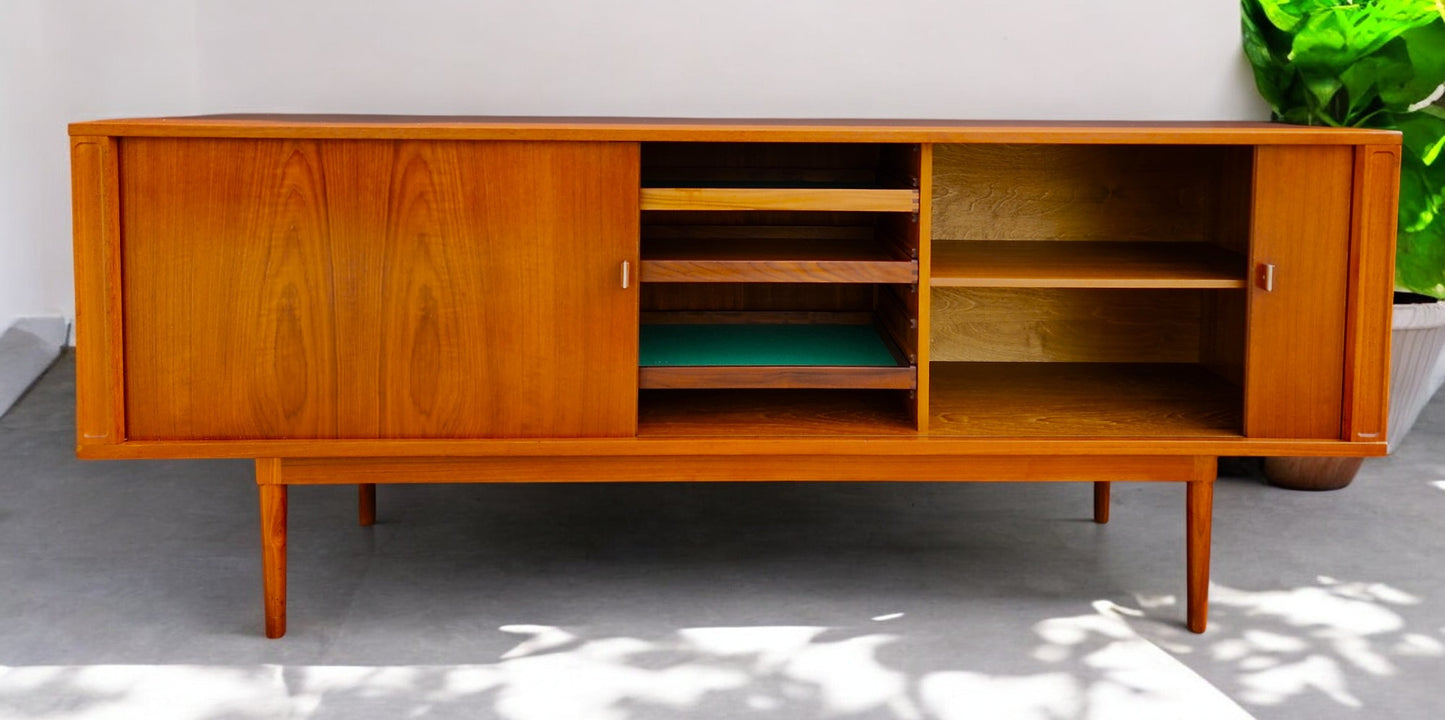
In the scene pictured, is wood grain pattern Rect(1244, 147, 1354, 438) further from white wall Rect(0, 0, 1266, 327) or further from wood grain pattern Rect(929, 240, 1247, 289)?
white wall Rect(0, 0, 1266, 327)

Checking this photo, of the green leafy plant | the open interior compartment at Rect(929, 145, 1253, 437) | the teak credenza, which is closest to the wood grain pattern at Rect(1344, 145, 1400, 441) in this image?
the teak credenza

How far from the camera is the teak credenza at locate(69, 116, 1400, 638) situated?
7.81 ft

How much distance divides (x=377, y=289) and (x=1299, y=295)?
4.99ft

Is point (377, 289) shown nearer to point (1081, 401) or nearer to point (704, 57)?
point (1081, 401)

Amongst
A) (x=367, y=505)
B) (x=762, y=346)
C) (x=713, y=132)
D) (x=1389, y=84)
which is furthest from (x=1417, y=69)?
(x=367, y=505)

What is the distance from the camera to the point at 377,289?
95.5 inches

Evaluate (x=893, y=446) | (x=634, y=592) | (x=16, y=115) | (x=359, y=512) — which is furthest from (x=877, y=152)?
(x=16, y=115)

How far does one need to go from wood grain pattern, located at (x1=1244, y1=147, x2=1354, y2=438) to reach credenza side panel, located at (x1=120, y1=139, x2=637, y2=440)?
1.04 metres

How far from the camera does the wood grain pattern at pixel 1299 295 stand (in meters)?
2.44

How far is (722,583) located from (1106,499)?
3.13ft

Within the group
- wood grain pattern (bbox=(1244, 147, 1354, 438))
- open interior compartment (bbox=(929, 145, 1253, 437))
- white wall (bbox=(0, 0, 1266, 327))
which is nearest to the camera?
wood grain pattern (bbox=(1244, 147, 1354, 438))

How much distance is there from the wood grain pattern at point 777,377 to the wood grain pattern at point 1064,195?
0.69 metres

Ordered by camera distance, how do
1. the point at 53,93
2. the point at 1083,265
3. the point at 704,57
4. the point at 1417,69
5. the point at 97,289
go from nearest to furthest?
the point at 97,289 → the point at 1083,265 → the point at 1417,69 → the point at 704,57 → the point at 53,93

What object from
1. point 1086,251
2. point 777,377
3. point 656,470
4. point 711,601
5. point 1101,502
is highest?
point 1086,251
